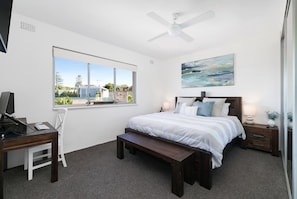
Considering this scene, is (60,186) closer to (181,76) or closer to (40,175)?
(40,175)

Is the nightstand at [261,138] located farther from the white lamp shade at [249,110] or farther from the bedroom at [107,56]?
the bedroom at [107,56]

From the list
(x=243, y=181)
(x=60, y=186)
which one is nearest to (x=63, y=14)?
(x=60, y=186)

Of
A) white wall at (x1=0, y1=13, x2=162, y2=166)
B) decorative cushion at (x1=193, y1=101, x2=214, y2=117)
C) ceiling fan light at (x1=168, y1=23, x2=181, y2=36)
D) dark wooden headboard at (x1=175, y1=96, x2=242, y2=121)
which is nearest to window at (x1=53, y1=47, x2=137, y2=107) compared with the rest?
white wall at (x1=0, y1=13, x2=162, y2=166)

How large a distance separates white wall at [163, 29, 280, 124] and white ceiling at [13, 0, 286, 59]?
0.83 feet

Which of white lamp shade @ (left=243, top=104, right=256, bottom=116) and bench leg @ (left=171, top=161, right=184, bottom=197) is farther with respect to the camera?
white lamp shade @ (left=243, top=104, right=256, bottom=116)

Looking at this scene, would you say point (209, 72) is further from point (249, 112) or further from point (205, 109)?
point (249, 112)

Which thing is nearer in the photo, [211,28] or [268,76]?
[211,28]

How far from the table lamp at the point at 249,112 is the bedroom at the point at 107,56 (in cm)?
20

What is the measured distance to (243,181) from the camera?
6.30 feet

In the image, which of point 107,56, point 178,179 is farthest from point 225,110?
point 107,56

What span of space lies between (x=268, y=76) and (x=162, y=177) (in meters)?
3.11

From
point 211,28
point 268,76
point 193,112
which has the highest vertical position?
point 211,28

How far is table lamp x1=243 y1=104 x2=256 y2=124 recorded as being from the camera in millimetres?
3084

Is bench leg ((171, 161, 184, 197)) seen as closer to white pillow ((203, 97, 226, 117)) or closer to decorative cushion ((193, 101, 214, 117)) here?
decorative cushion ((193, 101, 214, 117))
